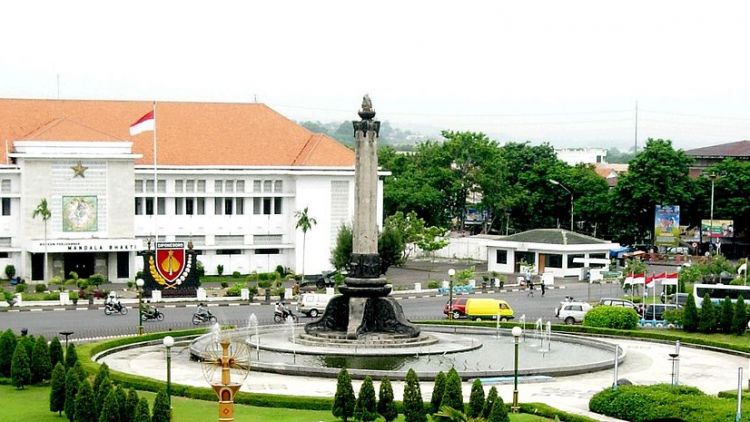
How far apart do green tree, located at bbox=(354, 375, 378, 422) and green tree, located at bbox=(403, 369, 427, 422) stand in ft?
2.98

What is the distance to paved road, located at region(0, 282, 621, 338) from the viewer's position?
51.7 metres

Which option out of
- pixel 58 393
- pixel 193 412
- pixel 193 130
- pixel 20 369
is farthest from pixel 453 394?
pixel 193 130

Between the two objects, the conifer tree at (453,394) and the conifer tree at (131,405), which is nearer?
the conifer tree at (131,405)

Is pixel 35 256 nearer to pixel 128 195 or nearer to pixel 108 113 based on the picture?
pixel 128 195

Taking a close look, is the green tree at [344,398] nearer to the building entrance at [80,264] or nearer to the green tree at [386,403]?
the green tree at [386,403]

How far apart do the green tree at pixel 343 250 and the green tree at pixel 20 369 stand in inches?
1330

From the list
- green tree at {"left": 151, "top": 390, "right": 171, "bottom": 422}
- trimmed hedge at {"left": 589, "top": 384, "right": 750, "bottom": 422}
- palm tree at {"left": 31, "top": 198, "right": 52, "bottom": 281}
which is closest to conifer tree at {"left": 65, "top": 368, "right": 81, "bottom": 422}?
green tree at {"left": 151, "top": 390, "right": 171, "bottom": 422}

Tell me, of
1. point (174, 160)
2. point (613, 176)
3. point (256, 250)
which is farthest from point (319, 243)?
point (613, 176)

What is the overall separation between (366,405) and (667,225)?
65085 millimetres

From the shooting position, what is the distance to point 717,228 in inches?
3605

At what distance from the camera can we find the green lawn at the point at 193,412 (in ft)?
105

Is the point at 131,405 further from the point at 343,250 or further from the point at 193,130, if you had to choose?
the point at 193,130

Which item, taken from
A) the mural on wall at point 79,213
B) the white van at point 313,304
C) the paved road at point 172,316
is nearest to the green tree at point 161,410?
the paved road at point 172,316

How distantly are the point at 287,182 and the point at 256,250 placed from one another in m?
4.40
